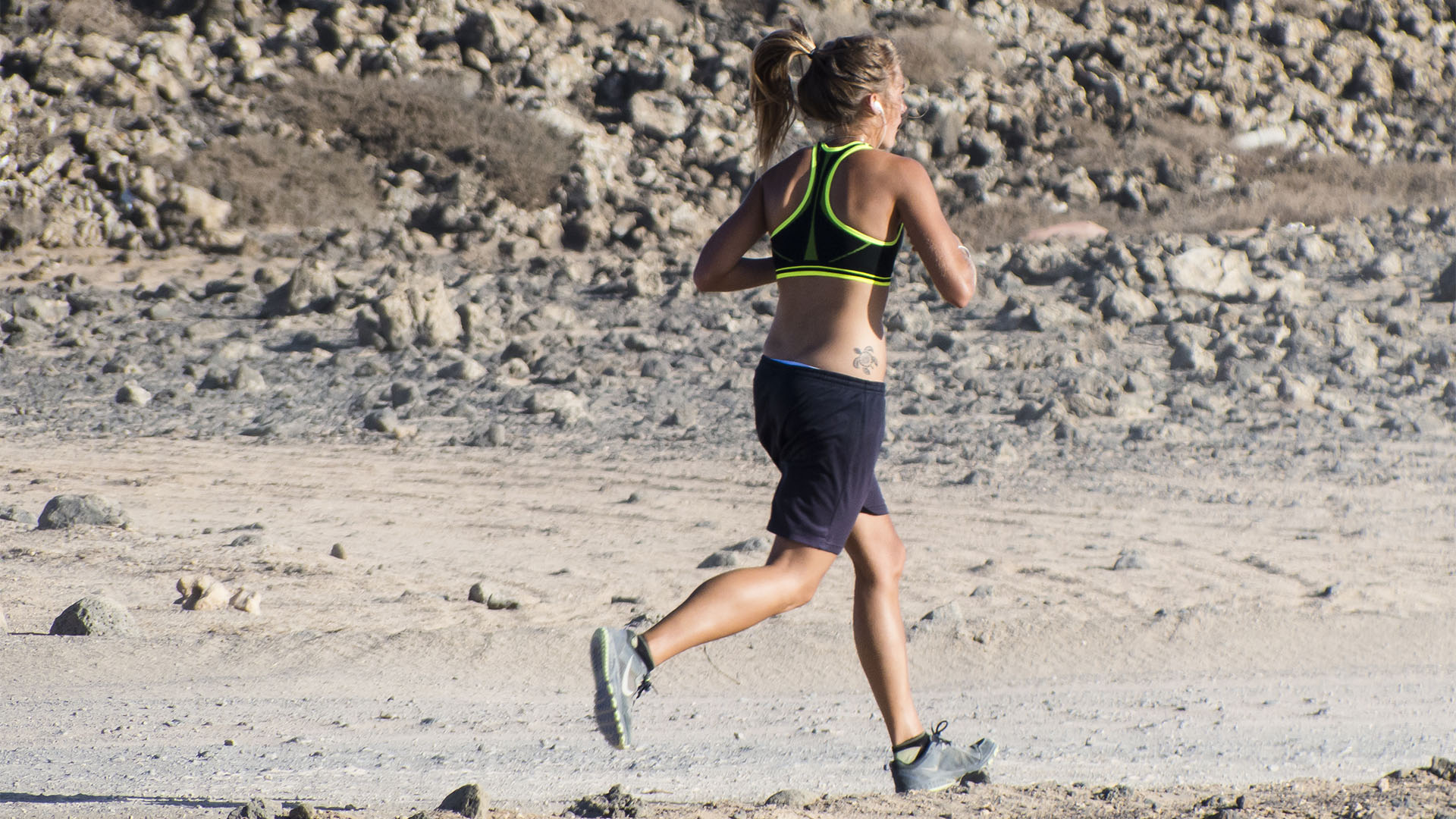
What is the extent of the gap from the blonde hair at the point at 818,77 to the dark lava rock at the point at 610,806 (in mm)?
1196

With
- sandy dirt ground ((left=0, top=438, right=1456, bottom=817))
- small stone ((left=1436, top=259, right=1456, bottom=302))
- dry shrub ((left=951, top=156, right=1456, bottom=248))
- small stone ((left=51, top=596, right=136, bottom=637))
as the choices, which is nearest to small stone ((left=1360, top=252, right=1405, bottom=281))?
small stone ((left=1436, top=259, right=1456, bottom=302))

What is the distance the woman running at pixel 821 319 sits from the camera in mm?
2398

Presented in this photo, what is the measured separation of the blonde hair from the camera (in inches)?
97.0

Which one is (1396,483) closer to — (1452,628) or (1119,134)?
(1452,628)

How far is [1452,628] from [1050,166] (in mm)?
10393

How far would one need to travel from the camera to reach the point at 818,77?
98.4 inches

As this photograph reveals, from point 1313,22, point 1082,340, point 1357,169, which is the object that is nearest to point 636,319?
point 1082,340

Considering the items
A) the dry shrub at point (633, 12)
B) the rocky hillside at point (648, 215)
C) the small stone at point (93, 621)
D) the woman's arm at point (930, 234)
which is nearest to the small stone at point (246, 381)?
the rocky hillside at point (648, 215)

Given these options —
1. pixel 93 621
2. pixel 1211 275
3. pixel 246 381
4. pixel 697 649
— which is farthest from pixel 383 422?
pixel 1211 275

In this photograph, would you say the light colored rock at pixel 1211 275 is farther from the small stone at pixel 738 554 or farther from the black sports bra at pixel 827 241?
the black sports bra at pixel 827 241

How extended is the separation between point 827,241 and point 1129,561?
2732 millimetres

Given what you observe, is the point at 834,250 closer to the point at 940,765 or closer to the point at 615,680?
the point at 615,680

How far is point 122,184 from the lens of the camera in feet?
38.7

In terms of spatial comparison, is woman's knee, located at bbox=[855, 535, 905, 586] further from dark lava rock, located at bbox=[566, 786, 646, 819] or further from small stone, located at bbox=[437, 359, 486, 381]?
small stone, located at bbox=[437, 359, 486, 381]
